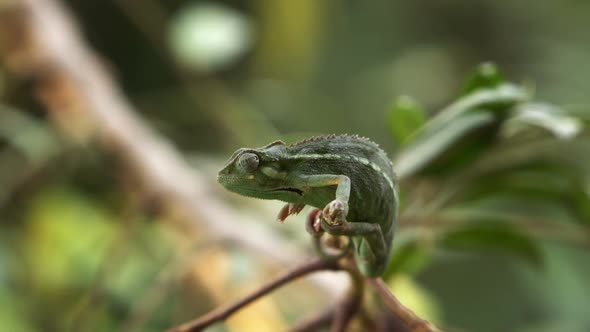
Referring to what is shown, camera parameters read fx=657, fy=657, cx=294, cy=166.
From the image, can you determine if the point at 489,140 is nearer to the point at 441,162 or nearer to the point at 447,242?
the point at 441,162

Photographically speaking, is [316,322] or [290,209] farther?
[316,322]

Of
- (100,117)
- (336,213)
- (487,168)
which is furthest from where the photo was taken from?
(100,117)

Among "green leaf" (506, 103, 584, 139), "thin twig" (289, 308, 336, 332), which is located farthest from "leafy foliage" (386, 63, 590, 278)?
"thin twig" (289, 308, 336, 332)

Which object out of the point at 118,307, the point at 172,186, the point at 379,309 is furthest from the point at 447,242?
the point at 118,307

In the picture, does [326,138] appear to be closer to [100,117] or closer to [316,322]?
[316,322]

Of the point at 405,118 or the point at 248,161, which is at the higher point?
the point at 405,118

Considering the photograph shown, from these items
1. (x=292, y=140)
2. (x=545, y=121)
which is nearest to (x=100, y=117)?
(x=292, y=140)

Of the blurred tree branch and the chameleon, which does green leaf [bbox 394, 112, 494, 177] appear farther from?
the blurred tree branch

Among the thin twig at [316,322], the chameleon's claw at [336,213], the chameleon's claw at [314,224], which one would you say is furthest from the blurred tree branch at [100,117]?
the chameleon's claw at [336,213]
